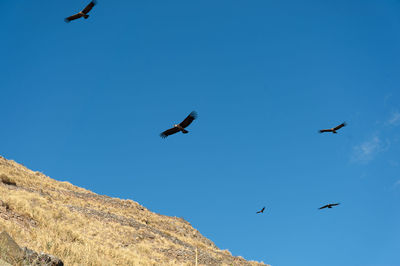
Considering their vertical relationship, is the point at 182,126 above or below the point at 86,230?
above

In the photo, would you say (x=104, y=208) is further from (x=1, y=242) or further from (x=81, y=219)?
(x=1, y=242)

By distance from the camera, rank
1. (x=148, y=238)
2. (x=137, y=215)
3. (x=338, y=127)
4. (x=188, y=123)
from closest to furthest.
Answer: (x=188, y=123)
(x=338, y=127)
(x=148, y=238)
(x=137, y=215)

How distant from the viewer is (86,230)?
21312 millimetres

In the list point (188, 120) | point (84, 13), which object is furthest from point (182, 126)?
point (84, 13)

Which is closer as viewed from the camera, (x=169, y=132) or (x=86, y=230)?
(x=169, y=132)

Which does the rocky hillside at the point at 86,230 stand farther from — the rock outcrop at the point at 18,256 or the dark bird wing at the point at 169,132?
the dark bird wing at the point at 169,132

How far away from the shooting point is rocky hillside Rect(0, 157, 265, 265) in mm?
12148

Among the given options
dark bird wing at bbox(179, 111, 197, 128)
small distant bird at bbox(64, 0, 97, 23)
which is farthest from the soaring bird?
small distant bird at bbox(64, 0, 97, 23)

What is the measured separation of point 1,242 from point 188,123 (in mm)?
9681

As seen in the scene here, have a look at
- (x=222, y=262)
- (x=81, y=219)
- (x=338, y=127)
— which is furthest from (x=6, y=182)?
(x=338, y=127)

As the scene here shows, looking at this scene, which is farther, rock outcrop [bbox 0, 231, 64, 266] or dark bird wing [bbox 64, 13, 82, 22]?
dark bird wing [bbox 64, 13, 82, 22]

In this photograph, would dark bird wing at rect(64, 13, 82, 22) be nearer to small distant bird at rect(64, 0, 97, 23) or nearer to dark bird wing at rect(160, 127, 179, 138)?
small distant bird at rect(64, 0, 97, 23)

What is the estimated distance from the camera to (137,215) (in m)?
33.5

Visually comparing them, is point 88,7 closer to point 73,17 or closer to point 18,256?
point 73,17
